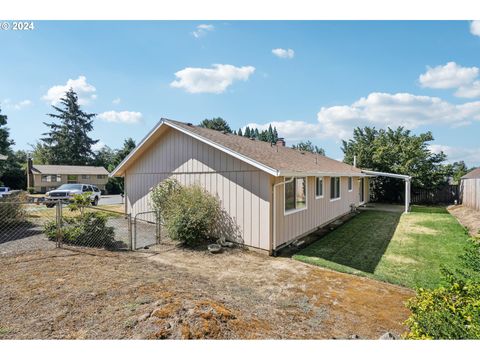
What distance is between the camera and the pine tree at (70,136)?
151ft

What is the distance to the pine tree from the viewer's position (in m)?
46.1

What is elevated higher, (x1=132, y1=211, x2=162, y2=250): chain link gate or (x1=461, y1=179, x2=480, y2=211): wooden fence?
(x1=461, y1=179, x2=480, y2=211): wooden fence

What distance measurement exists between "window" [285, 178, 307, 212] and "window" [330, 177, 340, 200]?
3609 millimetres

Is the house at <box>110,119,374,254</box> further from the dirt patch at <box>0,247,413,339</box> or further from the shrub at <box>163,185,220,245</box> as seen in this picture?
the dirt patch at <box>0,247,413,339</box>

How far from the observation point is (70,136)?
153 ft

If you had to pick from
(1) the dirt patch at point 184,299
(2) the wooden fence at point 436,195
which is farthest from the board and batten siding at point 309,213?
(2) the wooden fence at point 436,195

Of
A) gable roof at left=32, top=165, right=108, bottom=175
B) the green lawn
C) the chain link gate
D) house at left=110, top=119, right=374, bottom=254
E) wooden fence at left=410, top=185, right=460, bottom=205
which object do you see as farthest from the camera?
Answer: gable roof at left=32, top=165, right=108, bottom=175

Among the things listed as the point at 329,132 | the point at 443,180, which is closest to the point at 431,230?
the point at 329,132

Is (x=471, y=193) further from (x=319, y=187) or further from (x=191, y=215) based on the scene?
(x=191, y=215)

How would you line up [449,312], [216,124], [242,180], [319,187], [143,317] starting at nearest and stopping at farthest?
[449,312], [143,317], [242,180], [319,187], [216,124]

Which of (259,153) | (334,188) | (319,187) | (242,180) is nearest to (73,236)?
(242,180)

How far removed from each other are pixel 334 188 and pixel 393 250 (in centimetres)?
515

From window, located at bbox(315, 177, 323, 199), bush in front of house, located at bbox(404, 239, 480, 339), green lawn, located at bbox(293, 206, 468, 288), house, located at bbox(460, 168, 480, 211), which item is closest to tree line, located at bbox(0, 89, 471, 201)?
house, located at bbox(460, 168, 480, 211)

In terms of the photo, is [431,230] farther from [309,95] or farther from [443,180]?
[443,180]
